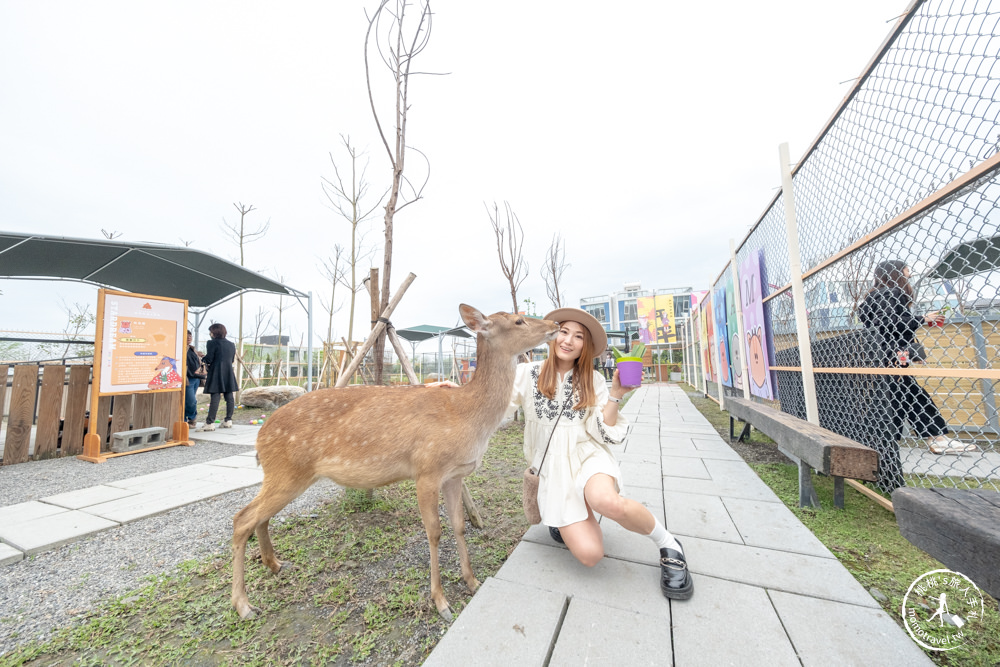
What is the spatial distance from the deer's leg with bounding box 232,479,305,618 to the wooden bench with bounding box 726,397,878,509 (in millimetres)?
3320

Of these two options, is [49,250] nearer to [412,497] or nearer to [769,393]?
[412,497]

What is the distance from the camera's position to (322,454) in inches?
88.7

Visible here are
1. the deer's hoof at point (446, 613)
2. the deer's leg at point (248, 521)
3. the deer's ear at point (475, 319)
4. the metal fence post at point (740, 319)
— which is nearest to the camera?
the deer's hoof at point (446, 613)

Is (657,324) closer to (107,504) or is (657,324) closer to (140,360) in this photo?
(140,360)

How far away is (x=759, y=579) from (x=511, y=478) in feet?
8.30

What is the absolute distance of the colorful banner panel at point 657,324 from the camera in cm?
2983

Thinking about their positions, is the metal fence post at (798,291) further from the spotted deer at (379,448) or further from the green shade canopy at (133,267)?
the green shade canopy at (133,267)

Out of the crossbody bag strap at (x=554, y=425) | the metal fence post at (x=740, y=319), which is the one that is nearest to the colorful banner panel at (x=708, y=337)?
the metal fence post at (x=740, y=319)

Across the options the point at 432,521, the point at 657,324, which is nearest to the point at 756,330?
the point at 432,521

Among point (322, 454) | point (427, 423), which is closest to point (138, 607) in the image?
point (322, 454)

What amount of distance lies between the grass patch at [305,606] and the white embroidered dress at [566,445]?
0.64 m

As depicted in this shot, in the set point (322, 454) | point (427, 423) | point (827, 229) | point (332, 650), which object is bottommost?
point (332, 650)

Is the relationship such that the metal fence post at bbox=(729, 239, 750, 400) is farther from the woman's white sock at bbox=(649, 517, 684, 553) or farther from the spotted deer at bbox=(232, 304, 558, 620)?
the spotted deer at bbox=(232, 304, 558, 620)

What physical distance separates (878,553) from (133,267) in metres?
12.0
